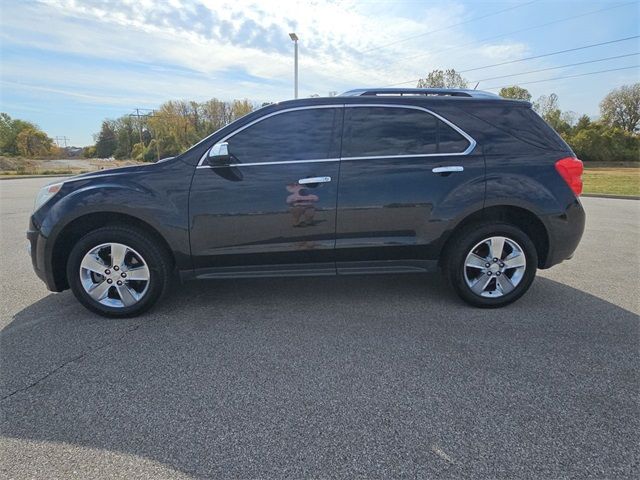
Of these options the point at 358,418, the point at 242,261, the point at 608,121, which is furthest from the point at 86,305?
the point at 608,121

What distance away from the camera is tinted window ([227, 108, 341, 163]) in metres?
3.61

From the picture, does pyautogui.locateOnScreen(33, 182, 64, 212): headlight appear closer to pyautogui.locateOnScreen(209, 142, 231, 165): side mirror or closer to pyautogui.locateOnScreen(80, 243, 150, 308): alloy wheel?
pyautogui.locateOnScreen(80, 243, 150, 308): alloy wheel

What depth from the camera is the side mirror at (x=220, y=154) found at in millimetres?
3457

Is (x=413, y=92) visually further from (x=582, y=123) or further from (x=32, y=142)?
(x=32, y=142)

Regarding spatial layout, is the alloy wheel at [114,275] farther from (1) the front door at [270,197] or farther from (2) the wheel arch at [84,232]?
(1) the front door at [270,197]

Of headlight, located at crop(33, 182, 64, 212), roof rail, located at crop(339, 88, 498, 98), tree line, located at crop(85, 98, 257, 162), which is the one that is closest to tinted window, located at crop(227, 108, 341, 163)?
roof rail, located at crop(339, 88, 498, 98)

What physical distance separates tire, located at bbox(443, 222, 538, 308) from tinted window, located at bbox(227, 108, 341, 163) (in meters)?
1.50

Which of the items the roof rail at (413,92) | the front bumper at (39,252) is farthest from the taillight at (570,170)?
the front bumper at (39,252)

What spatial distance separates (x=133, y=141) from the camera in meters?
73.6

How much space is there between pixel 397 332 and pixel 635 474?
1730mm

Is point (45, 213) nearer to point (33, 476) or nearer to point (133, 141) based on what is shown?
point (33, 476)

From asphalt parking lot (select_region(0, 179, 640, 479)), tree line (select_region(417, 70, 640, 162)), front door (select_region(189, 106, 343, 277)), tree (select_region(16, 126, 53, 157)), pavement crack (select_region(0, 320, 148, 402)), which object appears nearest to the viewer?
asphalt parking lot (select_region(0, 179, 640, 479))

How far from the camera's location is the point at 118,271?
3.61 m

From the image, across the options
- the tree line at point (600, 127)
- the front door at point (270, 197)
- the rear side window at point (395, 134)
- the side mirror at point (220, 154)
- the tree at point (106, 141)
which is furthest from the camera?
the tree at point (106, 141)
